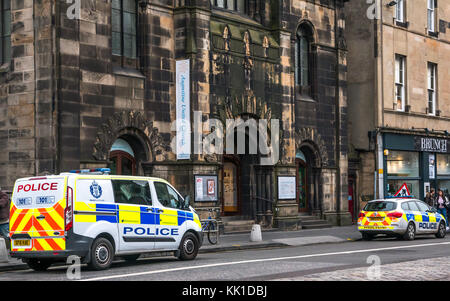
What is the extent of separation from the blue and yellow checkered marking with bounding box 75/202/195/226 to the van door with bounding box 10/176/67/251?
0.44 metres

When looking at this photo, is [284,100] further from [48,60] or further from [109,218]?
[109,218]

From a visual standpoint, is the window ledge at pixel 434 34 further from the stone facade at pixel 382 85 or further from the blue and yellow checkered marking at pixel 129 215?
the blue and yellow checkered marking at pixel 129 215

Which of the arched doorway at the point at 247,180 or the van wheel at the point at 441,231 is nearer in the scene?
the van wheel at the point at 441,231

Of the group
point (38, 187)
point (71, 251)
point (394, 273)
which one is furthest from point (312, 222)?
point (394, 273)

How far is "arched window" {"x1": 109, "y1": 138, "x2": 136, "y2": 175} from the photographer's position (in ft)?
82.5

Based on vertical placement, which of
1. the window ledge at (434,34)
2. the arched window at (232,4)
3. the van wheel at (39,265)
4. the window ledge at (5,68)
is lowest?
the van wheel at (39,265)

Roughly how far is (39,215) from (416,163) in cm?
2675

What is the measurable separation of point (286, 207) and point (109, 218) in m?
15.4

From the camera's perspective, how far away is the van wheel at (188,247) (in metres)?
18.5

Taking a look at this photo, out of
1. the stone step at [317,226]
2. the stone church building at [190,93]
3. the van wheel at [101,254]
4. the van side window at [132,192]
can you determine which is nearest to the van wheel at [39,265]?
the van wheel at [101,254]

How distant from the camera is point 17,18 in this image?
23.4 m

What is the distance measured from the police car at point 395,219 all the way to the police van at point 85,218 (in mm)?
10525

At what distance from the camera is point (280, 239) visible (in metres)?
25.8
